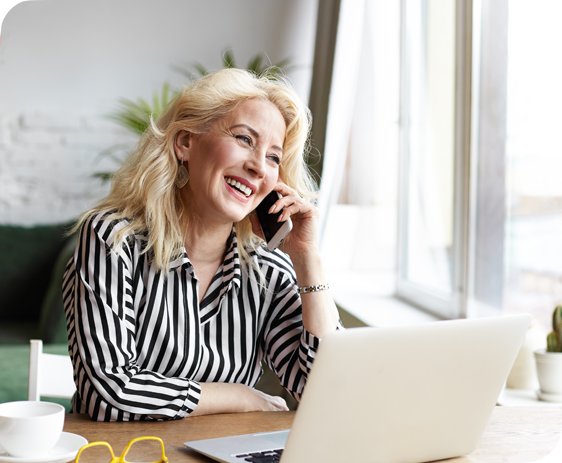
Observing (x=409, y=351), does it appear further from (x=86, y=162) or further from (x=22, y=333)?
(x=86, y=162)

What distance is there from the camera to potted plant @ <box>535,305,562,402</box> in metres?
1.52

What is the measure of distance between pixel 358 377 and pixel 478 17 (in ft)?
5.50

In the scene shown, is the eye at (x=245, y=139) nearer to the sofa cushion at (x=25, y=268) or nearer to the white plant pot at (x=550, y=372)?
the white plant pot at (x=550, y=372)

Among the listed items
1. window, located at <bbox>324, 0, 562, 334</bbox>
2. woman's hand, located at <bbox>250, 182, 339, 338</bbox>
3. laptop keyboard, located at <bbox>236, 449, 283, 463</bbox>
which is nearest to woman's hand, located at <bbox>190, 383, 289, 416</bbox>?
woman's hand, located at <bbox>250, 182, 339, 338</bbox>

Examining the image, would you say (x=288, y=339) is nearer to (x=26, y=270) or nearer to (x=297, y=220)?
(x=297, y=220)

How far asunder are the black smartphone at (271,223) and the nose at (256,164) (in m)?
0.09

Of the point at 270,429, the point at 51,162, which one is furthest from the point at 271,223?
the point at 51,162

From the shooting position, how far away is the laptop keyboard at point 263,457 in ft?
2.76

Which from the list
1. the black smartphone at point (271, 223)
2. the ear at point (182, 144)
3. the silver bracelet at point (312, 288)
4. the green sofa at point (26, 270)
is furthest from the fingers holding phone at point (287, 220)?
the green sofa at point (26, 270)

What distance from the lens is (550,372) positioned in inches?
60.4

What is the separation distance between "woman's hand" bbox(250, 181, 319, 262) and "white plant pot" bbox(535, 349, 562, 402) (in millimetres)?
670

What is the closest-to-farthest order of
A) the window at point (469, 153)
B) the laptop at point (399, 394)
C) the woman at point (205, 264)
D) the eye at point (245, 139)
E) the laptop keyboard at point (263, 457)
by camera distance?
the laptop at point (399, 394) < the laptop keyboard at point (263, 457) < the woman at point (205, 264) < the eye at point (245, 139) < the window at point (469, 153)

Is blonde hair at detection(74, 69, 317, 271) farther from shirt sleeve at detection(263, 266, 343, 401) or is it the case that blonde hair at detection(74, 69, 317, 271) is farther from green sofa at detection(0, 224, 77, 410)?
green sofa at detection(0, 224, 77, 410)

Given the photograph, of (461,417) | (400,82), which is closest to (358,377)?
(461,417)
